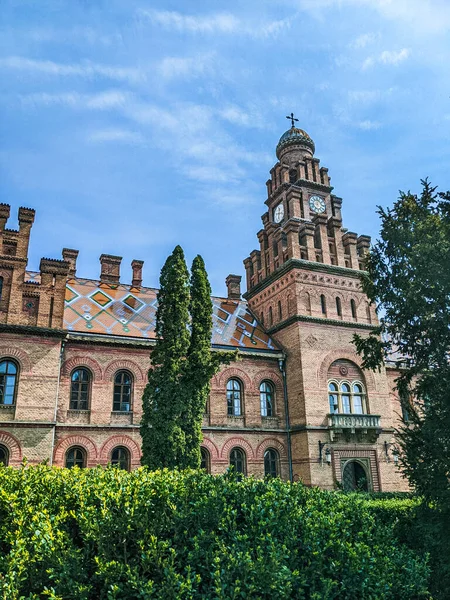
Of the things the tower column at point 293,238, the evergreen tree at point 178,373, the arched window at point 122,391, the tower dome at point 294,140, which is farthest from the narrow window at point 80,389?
the tower dome at point 294,140

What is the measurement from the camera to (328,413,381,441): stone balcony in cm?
2442

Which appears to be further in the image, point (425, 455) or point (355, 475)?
point (355, 475)

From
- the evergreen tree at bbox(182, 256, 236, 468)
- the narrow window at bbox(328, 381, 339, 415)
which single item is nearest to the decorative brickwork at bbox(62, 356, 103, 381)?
the evergreen tree at bbox(182, 256, 236, 468)

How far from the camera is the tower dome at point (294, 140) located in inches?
1406

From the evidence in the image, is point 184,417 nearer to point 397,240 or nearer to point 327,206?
point 397,240

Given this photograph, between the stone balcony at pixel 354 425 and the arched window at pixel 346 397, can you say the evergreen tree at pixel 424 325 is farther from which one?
the arched window at pixel 346 397

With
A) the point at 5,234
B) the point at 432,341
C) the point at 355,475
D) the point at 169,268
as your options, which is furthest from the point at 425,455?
the point at 5,234

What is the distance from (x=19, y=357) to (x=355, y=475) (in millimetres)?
17459

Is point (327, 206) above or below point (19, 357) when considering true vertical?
above

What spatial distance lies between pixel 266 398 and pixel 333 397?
142 inches

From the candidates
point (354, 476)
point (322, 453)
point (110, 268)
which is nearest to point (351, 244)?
point (322, 453)

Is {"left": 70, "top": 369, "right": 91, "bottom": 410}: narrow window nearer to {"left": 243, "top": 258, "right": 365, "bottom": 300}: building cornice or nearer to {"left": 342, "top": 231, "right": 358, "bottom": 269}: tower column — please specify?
{"left": 243, "top": 258, "right": 365, "bottom": 300}: building cornice

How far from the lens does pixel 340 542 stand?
24.4 feet

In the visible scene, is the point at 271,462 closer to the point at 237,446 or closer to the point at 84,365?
the point at 237,446
